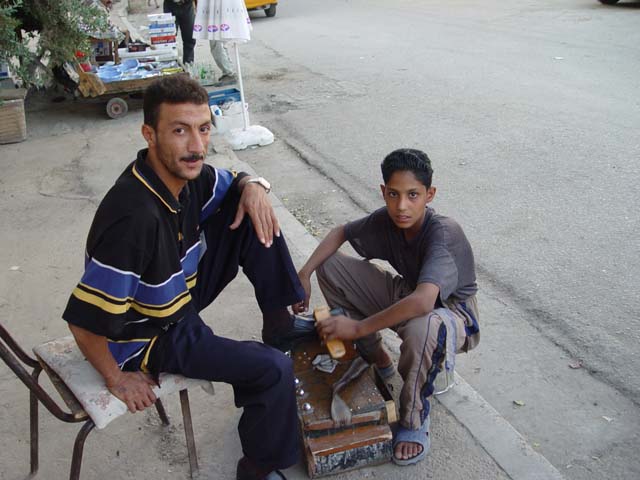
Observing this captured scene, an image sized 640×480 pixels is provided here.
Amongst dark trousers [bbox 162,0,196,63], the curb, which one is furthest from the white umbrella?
the curb

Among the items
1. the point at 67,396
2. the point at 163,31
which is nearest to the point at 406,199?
the point at 67,396

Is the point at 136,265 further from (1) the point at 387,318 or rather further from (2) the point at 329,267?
A: (2) the point at 329,267

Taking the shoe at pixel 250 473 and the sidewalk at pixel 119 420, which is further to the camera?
the sidewalk at pixel 119 420

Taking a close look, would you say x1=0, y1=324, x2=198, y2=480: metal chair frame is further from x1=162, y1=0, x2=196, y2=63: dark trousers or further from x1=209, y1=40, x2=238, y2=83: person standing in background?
x1=162, y1=0, x2=196, y2=63: dark trousers

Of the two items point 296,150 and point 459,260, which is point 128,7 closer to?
point 296,150

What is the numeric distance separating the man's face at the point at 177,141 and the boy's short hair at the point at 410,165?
82 centimetres

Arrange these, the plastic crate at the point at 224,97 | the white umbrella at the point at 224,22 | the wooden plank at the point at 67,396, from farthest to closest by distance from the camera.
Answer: the plastic crate at the point at 224,97 < the white umbrella at the point at 224,22 < the wooden plank at the point at 67,396

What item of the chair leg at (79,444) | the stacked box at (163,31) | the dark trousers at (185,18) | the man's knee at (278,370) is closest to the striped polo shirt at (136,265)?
the chair leg at (79,444)

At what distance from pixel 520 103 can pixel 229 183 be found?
5.40 metres

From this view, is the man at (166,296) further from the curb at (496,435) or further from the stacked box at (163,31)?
the stacked box at (163,31)

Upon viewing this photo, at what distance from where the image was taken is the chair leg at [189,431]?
2.26m

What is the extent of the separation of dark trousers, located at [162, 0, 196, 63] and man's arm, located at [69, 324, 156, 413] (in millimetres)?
8351

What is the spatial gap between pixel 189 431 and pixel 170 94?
45.7 inches

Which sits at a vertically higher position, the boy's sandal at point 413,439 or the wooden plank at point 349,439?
the wooden plank at point 349,439
